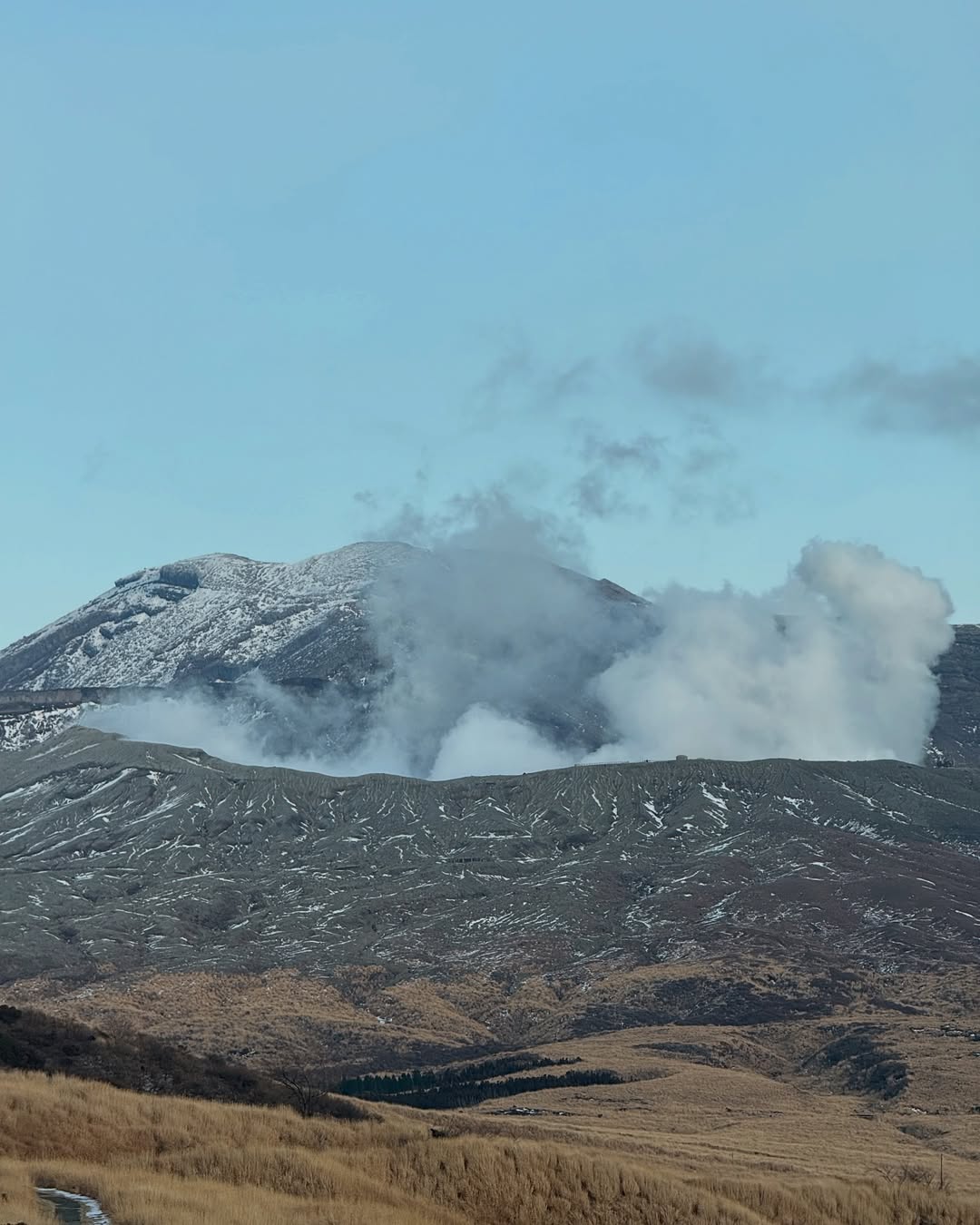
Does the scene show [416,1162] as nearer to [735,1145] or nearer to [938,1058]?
[735,1145]

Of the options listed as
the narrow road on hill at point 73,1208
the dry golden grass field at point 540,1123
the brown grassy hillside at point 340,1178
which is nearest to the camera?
the narrow road on hill at point 73,1208

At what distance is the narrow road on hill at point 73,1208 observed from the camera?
2988cm

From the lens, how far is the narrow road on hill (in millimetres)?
29875

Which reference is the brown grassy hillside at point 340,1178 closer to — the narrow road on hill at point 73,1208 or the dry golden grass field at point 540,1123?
the dry golden grass field at point 540,1123

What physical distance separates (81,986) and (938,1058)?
88.1 meters

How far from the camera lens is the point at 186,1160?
38.2m

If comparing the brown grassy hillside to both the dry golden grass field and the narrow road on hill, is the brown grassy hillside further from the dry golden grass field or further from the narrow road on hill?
the narrow road on hill

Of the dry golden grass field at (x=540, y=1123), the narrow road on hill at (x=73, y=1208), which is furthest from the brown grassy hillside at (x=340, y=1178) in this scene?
the narrow road on hill at (x=73, y=1208)

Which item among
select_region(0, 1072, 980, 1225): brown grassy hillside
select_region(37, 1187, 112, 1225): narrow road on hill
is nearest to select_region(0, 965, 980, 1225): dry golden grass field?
select_region(0, 1072, 980, 1225): brown grassy hillside

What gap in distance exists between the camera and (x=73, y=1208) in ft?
102

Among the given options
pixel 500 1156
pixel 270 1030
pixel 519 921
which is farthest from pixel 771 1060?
pixel 500 1156

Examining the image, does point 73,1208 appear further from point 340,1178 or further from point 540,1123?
point 540,1123

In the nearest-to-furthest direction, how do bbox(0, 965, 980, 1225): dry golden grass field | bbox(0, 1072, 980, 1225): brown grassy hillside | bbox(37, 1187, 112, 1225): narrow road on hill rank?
bbox(37, 1187, 112, 1225): narrow road on hill < bbox(0, 1072, 980, 1225): brown grassy hillside < bbox(0, 965, 980, 1225): dry golden grass field

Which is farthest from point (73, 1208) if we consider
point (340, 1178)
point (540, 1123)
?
point (540, 1123)
